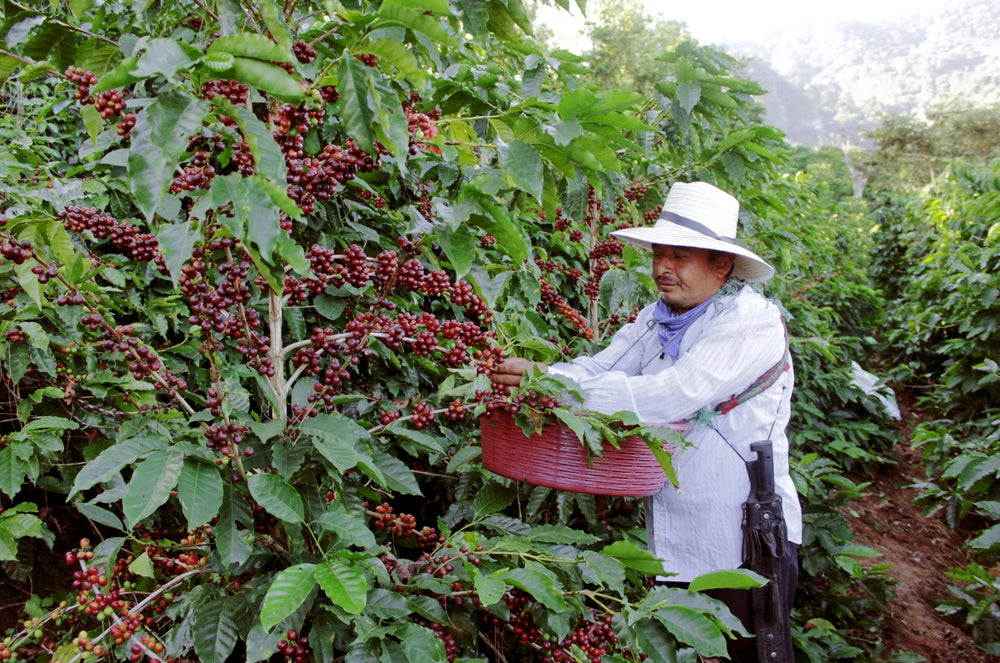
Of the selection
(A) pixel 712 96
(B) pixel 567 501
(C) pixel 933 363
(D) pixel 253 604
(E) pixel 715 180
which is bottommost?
(C) pixel 933 363

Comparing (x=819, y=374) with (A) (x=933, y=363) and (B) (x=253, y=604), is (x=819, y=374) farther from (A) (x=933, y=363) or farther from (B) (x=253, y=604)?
(B) (x=253, y=604)

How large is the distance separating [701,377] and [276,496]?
130cm

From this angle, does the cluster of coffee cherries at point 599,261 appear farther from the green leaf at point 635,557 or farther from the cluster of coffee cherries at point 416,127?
the green leaf at point 635,557

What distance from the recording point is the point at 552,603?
4.59 ft

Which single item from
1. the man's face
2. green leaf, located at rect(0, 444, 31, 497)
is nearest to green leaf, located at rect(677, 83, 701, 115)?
the man's face

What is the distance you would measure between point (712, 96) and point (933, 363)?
641 centimetres

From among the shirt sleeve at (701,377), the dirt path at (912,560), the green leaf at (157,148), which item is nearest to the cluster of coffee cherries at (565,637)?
the shirt sleeve at (701,377)

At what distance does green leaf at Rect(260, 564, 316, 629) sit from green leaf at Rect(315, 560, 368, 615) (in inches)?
0.9

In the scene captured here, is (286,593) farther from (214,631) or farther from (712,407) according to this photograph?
(712,407)

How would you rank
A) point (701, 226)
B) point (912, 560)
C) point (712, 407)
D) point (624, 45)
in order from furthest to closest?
point (624, 45) < point (912, 560) < point (701, 226) < point (712, 407)

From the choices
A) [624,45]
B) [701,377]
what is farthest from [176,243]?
[624,45]

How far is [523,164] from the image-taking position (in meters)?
1.52

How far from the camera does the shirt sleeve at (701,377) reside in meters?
2.06

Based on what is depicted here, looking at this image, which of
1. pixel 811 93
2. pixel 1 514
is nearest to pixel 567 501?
pixel 1 514
